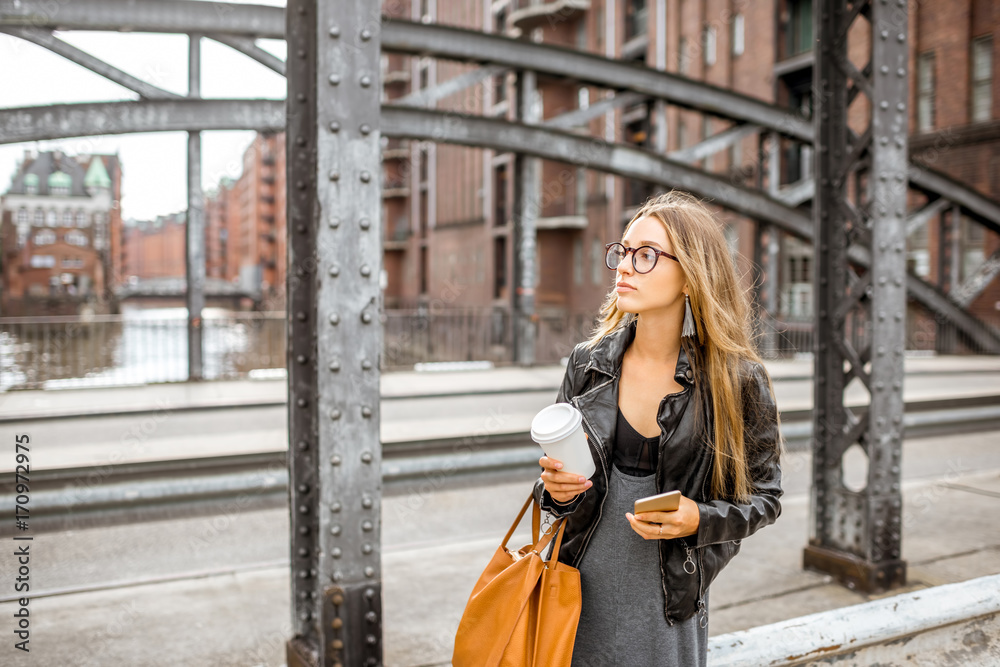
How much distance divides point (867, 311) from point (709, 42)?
28201 mm

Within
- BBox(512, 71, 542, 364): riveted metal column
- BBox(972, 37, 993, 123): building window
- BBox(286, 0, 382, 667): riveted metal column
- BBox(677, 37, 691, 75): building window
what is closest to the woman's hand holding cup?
BBox(286, 0, 382, 667): riveted metal column

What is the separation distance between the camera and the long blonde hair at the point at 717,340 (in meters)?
1.87

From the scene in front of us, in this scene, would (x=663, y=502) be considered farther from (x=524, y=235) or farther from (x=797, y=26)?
(x=797, y=26)

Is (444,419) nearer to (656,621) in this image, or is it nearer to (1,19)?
(656,621)

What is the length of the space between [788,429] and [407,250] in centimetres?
4781

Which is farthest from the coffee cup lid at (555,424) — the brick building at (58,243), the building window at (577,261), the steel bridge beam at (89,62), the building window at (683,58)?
the brick building at (58,243)

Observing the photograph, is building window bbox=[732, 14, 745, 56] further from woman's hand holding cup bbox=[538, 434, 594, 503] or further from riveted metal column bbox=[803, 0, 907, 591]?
woman's hand holding cup bbox=[538, 434, 594, 503]

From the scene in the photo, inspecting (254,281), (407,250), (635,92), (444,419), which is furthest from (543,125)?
(254,281)

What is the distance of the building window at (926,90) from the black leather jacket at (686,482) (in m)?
25.1

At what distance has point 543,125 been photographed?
49.0ft

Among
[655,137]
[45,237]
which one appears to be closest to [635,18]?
[655,137]

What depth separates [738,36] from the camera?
28703 millimetres

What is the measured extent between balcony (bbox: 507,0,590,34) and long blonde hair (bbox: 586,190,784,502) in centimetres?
3390

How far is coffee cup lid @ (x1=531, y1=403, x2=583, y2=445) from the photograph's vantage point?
1.68m
